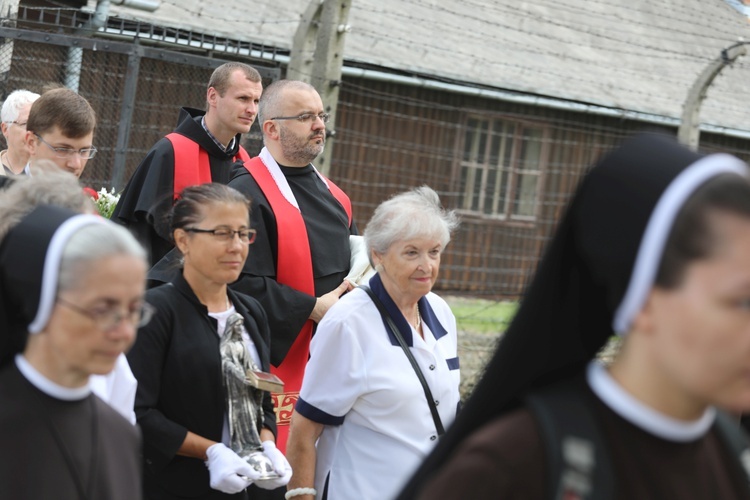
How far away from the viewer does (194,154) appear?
5.70 meters

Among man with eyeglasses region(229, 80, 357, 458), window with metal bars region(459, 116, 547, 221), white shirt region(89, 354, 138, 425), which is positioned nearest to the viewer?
white shirt region(89, 354, 138, 425)

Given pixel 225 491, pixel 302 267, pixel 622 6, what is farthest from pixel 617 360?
pixel 622 6

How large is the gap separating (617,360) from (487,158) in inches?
560

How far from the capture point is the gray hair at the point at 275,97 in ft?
18.5

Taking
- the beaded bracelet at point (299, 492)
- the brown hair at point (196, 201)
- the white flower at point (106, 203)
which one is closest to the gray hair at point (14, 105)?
the white flower at point (106, 203)

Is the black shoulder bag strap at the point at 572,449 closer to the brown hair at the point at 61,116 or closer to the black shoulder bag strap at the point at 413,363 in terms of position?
the black shoulder bag strap at the point at 413,363

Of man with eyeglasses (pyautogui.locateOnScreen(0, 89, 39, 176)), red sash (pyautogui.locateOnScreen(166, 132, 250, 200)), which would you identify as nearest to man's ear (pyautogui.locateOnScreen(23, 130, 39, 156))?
man with eyeglasses (pyautogui.locateOnScreen(0, 89, 39, 176))

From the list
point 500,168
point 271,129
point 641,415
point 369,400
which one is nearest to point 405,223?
point 369,400

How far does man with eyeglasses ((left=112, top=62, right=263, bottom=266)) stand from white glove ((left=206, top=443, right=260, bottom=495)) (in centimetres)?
177

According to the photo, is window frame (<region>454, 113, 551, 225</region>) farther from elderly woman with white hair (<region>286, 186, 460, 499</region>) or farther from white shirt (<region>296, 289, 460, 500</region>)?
white shirt (<region>296, 289, 460, 500</region>)

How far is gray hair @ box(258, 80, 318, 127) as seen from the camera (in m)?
5.63

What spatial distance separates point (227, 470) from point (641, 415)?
2.19 m

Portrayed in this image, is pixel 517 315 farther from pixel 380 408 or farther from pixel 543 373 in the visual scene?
pixel 380 408

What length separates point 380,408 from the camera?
13.5 ft
